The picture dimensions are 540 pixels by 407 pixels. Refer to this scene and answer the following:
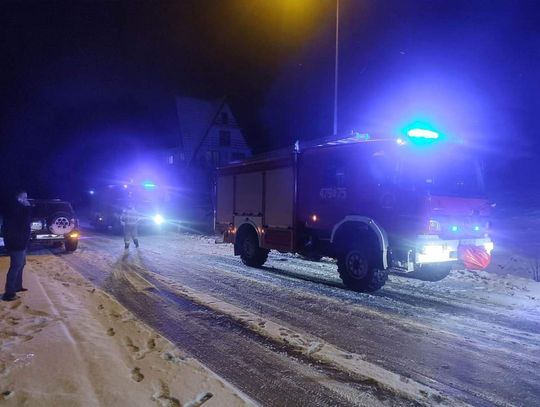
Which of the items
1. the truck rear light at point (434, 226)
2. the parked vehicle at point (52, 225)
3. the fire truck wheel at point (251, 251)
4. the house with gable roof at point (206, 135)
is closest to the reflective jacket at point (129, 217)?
the parked vehicle at point (52, 225)

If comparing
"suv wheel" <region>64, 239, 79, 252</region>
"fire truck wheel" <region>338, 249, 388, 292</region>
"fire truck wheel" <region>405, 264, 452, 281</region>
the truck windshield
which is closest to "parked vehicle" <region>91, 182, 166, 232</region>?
"suv wheel" <region>64, 239, 79, 252</region>

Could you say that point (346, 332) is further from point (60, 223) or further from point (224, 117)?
point (224, 117)

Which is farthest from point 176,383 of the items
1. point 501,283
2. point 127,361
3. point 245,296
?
point 501,283

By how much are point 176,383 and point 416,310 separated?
14.3 ft

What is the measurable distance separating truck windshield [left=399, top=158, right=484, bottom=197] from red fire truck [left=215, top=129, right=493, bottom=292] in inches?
0.7

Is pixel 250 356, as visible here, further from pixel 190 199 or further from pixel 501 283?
pixel 190 199

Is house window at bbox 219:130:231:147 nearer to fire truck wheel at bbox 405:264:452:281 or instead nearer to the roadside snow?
fire truck wheel at bbox 405:264:452:281

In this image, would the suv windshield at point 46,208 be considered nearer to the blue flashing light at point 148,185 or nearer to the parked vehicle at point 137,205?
the parked vehicle at point 137,205

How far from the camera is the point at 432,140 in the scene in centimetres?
773

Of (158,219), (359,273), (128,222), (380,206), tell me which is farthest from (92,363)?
(158,219)

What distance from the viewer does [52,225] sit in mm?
12906

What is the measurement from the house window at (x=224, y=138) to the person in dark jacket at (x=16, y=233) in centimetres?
3508

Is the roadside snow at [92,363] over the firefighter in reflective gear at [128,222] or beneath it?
beneath

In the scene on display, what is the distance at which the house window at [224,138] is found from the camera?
41.8 m
